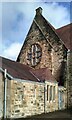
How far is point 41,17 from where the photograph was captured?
3162 centimetres

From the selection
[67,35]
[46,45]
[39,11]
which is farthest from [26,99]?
[39,11]

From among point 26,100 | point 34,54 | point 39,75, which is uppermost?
point 34,54

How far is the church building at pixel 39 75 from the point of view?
18.2m

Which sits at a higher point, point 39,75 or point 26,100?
point 39,75

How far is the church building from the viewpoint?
1824cm

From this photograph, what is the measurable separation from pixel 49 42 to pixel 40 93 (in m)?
9.77

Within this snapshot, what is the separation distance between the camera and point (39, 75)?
974 inches

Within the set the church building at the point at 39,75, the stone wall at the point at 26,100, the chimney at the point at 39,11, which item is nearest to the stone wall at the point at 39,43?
the church building at the point at 39,75

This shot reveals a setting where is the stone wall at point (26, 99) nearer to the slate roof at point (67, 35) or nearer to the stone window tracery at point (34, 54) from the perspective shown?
the slate roof at point (67, 35)

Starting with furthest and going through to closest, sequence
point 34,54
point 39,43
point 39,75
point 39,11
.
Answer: point 39,11 → point 34,54 → point 39,43 → point 39,75

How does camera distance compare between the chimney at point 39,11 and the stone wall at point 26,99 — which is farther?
the chimney at point 39,11

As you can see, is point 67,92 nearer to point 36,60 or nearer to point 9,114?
point 36,60

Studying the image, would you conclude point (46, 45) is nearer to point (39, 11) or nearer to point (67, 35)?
point (67, 35)

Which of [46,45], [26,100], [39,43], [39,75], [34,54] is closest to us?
[26,100]
